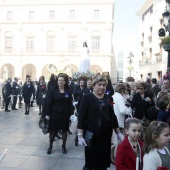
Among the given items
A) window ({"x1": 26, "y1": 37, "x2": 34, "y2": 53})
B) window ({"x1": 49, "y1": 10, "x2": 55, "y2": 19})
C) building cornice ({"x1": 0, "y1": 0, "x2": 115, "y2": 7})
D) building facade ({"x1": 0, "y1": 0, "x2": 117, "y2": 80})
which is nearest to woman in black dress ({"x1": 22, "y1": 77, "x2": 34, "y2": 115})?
building facade ({"x1": 0, "y1": 0, "x2": 117, "y2": 80})

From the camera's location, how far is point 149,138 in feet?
8.37

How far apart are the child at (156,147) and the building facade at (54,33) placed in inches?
1514

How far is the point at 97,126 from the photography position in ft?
11.1

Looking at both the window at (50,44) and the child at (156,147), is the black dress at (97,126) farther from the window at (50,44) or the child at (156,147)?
the window at (50,44)

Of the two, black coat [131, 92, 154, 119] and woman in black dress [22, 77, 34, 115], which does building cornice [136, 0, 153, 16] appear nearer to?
woman in black dress [22, 77, 34, 115]

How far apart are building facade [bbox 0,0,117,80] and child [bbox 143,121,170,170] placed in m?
38.5

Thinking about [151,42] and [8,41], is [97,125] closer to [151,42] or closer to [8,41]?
[151,42]

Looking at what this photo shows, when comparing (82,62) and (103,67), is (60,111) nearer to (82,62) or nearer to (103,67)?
(82,62)

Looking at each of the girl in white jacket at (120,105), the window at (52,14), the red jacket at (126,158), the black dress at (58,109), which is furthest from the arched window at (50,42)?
the red jacket at (126,158)

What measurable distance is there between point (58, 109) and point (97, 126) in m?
2.21

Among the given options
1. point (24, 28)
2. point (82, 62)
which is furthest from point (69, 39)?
point (82, 62)

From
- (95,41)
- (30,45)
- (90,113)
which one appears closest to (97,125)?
(90,113)

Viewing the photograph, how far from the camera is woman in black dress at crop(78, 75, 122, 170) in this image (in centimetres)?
340

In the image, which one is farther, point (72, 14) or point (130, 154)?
point (72, 14)
